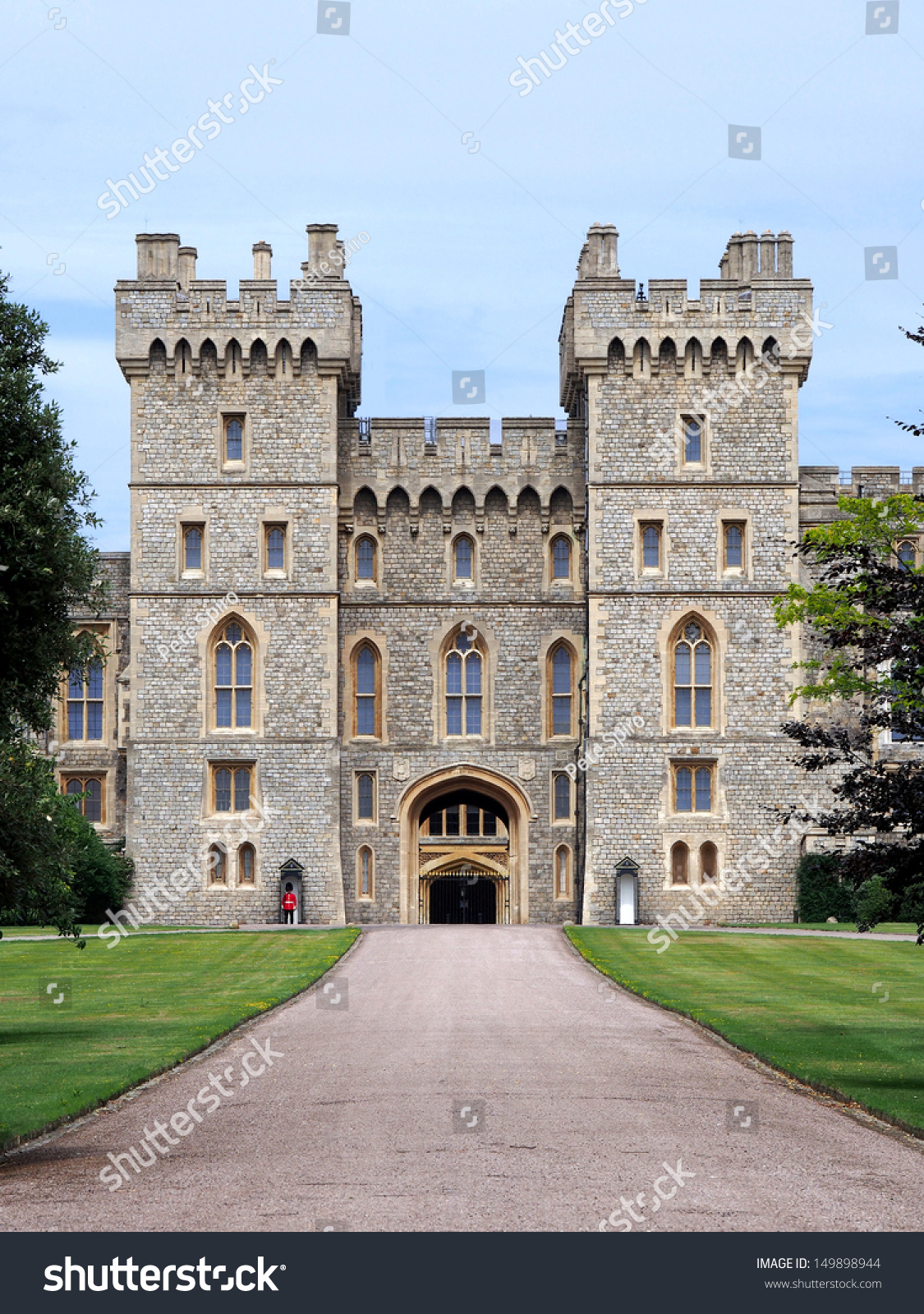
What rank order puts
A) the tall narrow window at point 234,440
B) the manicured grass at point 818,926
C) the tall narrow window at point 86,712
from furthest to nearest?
1. the tall narrow window at point 86,712
2. the tall narrow window at point 234,440
3. the manicured grass at point 818,926

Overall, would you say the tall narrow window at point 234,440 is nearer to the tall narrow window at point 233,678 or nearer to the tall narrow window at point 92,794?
the tall narrow window at point 233,678

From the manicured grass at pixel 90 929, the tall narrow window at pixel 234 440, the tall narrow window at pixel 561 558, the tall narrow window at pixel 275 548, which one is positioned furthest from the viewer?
the tall narrow window at pixel 561 558

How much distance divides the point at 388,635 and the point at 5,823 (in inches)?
1111

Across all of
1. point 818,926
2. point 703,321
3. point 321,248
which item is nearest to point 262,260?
point 321,248

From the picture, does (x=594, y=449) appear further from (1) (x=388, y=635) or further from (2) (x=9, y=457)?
(2) (x=9, y=457)

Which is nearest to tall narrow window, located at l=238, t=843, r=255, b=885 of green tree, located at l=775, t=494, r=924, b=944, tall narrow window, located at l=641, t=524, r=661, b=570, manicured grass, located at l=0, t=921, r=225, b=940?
manicured grass, located at l=0, t=921, r=225, b=940

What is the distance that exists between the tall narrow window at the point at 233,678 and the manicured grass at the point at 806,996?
10.5 m

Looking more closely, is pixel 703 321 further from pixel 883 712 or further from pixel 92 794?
pixel 883 712

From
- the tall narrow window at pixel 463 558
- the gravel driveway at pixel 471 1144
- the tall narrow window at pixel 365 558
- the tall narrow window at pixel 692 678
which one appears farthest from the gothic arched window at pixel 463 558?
the gravel driveway at pixel 471 1144

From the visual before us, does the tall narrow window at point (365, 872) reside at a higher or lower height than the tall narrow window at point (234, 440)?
lower

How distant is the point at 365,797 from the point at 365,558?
21.3 feet

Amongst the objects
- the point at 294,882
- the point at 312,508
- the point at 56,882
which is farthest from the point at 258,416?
the point at 56,882

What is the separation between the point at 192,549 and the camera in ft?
147

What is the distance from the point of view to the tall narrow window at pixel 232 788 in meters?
44.2
